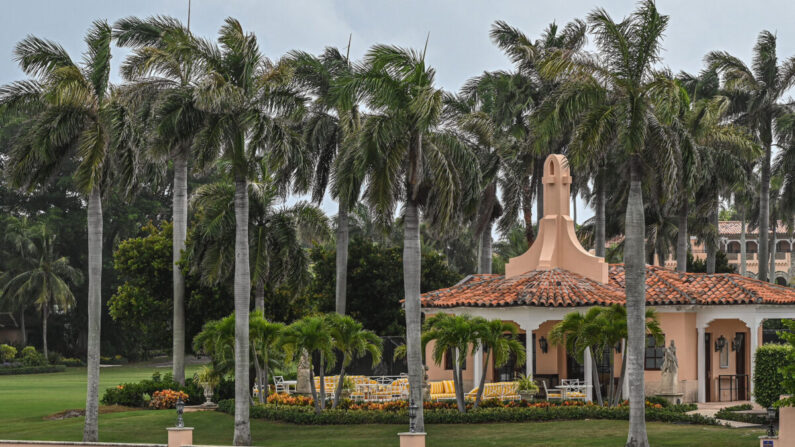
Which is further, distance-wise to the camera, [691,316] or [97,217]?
[691,316]

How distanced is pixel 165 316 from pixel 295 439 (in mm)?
17473

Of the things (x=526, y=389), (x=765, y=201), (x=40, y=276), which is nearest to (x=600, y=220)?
(x=765, y=201)

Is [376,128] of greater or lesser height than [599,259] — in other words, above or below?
above

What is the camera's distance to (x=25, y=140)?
88.2ft

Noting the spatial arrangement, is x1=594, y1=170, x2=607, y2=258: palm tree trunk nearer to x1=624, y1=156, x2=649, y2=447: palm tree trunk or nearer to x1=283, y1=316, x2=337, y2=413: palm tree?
x1=283, y1=316, x2=337, y2=413: palm tree

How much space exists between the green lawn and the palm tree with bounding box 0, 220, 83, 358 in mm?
40860

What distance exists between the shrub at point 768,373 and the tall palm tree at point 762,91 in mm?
21402

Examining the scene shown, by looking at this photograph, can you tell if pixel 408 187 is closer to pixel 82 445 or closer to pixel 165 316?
pixel 82 445

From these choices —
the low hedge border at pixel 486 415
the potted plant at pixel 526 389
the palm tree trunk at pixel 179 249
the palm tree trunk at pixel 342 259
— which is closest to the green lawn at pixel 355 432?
the low hedge border at pixel 486 415

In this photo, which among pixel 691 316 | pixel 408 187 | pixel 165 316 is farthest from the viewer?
pixel 165 316

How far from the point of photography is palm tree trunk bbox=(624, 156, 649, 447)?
72.2 feet

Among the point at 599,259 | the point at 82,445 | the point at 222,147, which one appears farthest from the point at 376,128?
the point at 599,259

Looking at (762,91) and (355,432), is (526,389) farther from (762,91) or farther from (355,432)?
(762,91)

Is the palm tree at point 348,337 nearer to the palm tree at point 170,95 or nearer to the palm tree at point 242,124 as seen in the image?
the palm tree at point 242,124
